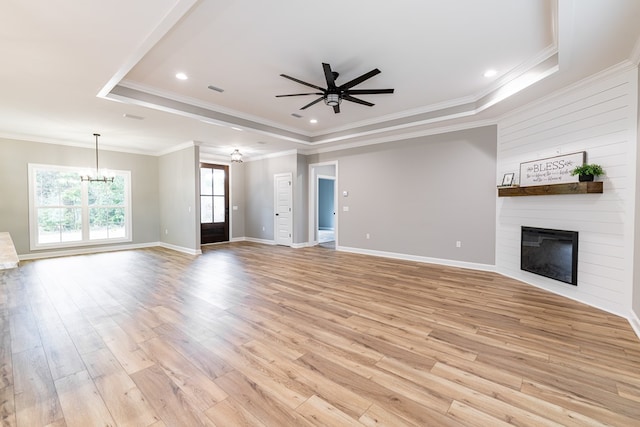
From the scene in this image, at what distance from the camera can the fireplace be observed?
3.65 metres

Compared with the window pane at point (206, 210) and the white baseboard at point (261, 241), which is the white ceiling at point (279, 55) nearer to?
the window pane at point (206, 210)

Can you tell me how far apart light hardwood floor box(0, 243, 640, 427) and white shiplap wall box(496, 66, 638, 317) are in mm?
365

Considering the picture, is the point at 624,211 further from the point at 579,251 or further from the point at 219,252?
the point at 219,252

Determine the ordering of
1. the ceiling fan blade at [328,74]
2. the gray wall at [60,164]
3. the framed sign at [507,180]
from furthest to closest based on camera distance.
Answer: the gray wall at [60,164]
the framed sign at [507,180]
the ceiling fan blade at [328,74]

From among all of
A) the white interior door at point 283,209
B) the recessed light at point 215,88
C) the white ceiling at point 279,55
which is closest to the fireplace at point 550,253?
the white ceiling at point 279,55

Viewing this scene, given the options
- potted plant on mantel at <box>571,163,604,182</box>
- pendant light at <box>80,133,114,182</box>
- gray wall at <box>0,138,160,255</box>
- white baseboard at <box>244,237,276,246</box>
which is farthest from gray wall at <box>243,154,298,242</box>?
potted plant on mantel at <box>571,163,604,182</box>

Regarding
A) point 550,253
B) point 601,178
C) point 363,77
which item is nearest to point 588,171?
point 601,178

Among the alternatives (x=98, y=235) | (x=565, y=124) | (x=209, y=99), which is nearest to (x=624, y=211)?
(x=565, y=124)

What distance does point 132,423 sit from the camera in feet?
5.12

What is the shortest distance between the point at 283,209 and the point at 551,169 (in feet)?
19.7

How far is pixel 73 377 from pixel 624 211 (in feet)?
18.0

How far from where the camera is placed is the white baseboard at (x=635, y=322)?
8.84ft

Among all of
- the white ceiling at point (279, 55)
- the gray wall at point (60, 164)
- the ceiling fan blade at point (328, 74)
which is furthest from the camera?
the gray wall at point (60, 164)

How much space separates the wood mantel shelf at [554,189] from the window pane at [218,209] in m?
7.39
